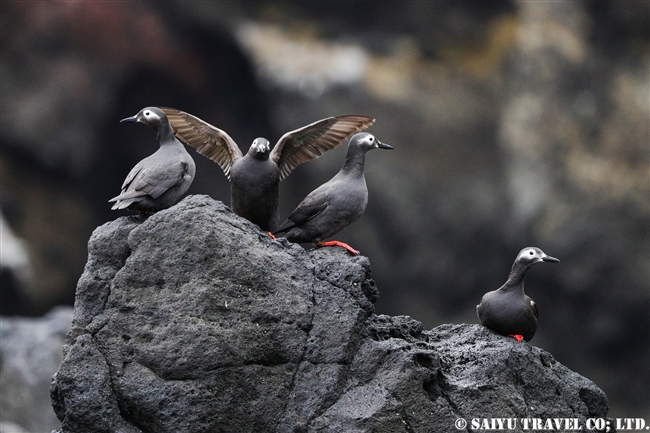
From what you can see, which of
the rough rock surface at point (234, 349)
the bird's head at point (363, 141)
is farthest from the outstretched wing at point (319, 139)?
the rough rock surface at point (234, 349)

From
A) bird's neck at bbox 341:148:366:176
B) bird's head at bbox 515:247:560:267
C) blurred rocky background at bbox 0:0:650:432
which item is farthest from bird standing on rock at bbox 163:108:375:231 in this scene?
blurred rocky background at bbox 0:0:650:432

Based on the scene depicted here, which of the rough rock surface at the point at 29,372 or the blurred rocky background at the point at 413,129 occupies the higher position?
the blurred rocky background at the point at 413,129

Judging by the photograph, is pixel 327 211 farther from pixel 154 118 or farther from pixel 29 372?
→ pixel 29 372

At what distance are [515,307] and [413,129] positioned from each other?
11778 millimetres

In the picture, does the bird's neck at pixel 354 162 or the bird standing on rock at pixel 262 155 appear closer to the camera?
the bird standing on rock at pixel 262 155

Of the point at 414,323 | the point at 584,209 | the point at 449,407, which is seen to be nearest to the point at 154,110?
the point at 414,323

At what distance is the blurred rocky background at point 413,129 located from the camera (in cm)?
1658

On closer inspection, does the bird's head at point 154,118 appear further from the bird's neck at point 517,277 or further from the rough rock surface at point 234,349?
the bird's neck at point 517,277

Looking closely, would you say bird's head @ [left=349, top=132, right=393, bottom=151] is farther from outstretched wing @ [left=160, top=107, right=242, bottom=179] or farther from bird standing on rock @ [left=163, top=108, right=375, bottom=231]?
outstretched wing @ [left=160, top=107, right=242, bottom=179]

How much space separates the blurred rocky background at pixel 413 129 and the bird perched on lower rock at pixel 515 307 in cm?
1016

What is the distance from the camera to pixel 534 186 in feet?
56.5

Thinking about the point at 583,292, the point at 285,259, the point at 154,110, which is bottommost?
the point at 285,259

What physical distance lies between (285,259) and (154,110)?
1.57 metres

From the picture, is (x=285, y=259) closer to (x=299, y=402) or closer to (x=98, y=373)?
(x=299, y=402)
